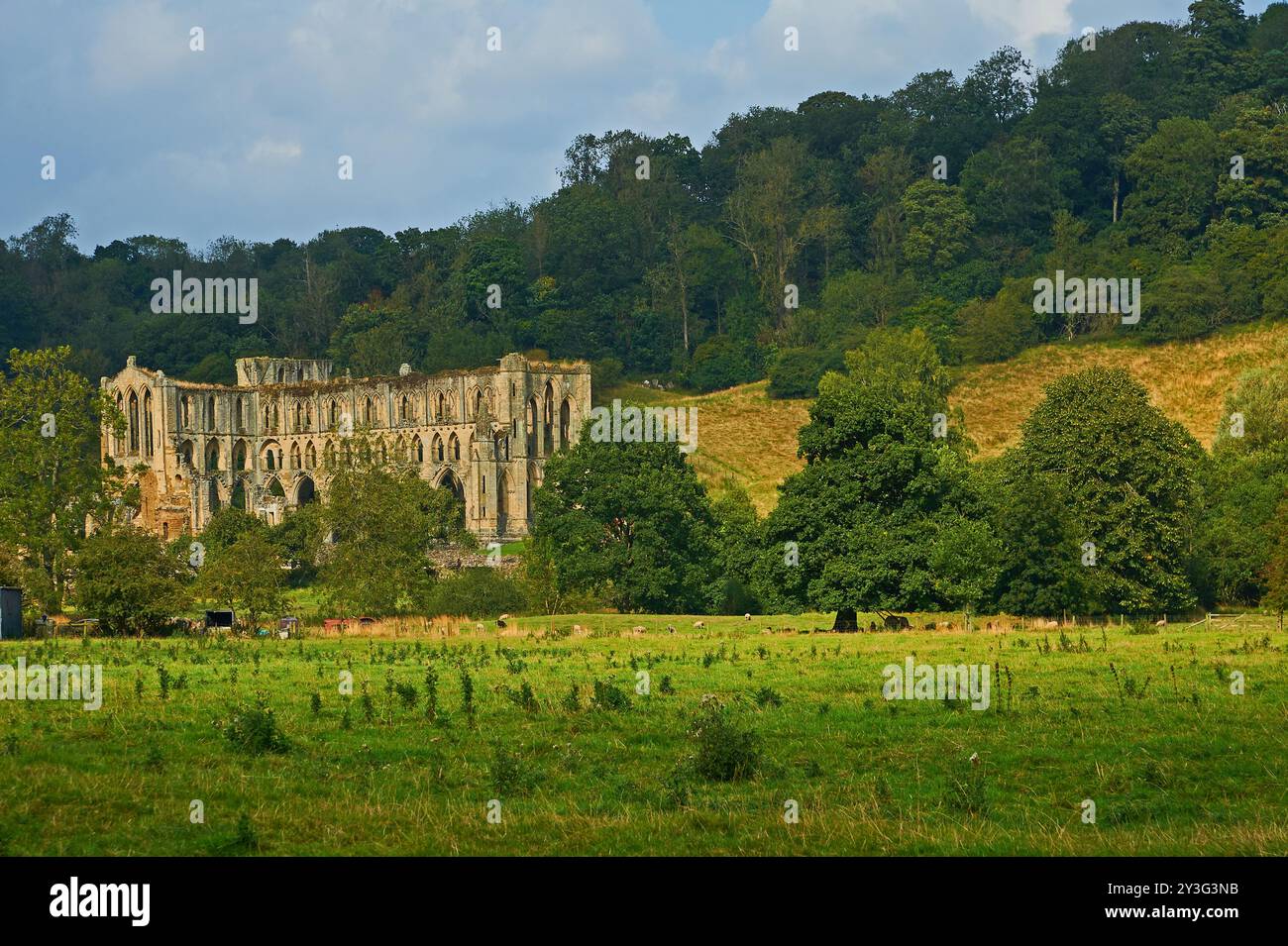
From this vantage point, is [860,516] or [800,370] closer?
[860,516]

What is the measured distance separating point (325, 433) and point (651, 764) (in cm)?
9991

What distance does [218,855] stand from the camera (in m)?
19.3

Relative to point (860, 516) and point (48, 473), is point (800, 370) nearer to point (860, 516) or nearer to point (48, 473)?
point (48, 473)

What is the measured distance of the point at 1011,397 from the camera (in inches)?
4919

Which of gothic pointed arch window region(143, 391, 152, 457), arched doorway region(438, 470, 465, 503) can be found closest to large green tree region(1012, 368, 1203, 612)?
arched doorway region(438, 470, 465, 503)

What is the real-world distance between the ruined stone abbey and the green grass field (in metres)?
72.5

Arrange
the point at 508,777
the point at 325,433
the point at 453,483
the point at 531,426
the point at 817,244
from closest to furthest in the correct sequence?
1. the point at 508,777
2. the point at 531,426
3. the point at 453,483
4. the point at 325,433
5. the point at 817,244

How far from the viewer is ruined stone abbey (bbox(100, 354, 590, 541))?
111 meters

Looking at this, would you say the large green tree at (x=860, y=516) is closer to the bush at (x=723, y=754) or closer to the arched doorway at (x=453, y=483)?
the bush at (x=723, y=754)

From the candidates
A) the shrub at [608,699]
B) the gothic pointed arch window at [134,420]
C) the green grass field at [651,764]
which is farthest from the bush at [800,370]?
the shrub at [608,699]

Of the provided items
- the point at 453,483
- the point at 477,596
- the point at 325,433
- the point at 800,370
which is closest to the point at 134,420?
the point at 325,433

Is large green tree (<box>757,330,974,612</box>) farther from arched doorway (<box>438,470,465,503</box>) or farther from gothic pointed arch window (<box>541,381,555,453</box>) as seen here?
arched doorway (<box>438,470,465,503</box>)

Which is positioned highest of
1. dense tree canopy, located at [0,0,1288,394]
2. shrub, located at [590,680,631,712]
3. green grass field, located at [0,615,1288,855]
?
dense tree canopy, located at [0,0,1288,394]
